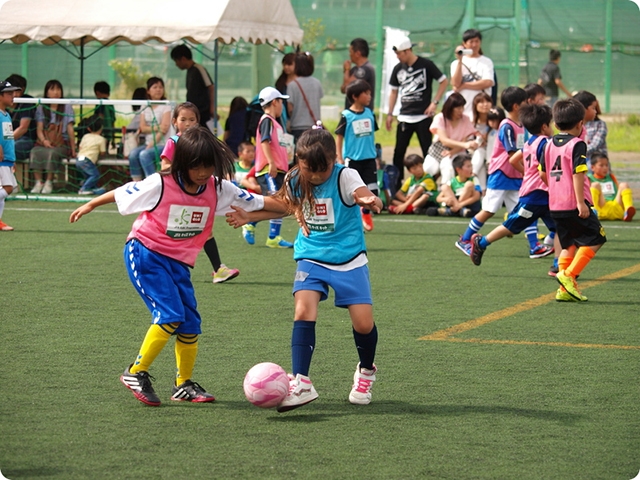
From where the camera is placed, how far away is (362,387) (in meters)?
5.21

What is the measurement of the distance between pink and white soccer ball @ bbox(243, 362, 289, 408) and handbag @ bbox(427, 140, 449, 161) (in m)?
9.29

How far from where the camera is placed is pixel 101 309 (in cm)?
759

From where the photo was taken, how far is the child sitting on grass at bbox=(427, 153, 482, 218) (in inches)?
542

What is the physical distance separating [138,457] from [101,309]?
3.42 m

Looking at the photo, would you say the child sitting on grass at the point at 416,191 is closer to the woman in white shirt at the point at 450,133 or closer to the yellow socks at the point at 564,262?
the woman in white shirt at the point at 450,133

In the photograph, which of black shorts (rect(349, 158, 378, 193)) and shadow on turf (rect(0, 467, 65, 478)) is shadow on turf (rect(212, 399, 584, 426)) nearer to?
shadow on turf (rect(0, 467, 65, 478))

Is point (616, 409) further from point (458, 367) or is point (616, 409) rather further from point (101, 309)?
point (101, 309)

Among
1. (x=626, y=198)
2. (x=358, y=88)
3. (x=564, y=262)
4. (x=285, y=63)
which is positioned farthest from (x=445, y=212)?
(x=564, y=262)

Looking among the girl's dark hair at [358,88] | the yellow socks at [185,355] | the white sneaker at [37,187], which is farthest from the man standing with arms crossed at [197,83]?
the yellow socks at [185,355]

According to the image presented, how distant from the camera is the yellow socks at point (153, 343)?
16.9 ft

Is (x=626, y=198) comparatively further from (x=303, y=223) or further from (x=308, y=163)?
(x=308, y=163)

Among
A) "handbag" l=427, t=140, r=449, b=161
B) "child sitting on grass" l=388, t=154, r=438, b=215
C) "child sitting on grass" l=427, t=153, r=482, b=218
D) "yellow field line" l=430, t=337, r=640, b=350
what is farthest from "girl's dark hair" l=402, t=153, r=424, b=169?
"yellow field line" l=430, t=337, r=640, b=350

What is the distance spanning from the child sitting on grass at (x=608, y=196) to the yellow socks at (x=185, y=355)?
9.11 meters

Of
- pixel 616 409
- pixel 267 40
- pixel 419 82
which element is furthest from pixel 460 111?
pixel 616 409
